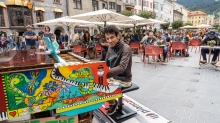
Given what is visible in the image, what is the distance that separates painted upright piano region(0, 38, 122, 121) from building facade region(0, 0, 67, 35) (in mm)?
17303

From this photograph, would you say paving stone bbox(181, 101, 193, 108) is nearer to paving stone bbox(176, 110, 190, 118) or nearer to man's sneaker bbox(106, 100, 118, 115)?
paving stone bbox(176, 110, 190, 118)

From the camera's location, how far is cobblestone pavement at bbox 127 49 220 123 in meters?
3.26

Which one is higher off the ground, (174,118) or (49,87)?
(49,87)

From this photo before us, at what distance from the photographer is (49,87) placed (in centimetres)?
187

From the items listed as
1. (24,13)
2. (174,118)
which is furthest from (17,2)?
(174,118)

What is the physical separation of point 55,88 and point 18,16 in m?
18.8

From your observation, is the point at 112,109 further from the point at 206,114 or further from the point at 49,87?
the point at 206,114

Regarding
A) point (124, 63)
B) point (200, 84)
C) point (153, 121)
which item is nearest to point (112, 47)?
point (124, 63)

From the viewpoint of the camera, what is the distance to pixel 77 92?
6.85ft

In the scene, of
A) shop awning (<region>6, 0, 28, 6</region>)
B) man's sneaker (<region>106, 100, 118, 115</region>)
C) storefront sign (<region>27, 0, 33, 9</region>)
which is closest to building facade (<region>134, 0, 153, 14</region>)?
storefront sign (<region>27, 0, 33, 9</region>)

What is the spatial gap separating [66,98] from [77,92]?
0.16m

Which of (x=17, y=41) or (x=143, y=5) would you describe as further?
(x=143, y=5)

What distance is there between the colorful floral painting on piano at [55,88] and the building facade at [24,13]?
1733cm

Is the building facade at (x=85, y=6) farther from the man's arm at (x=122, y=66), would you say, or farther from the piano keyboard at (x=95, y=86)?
the piano keyboard at (x=95, y=86)
